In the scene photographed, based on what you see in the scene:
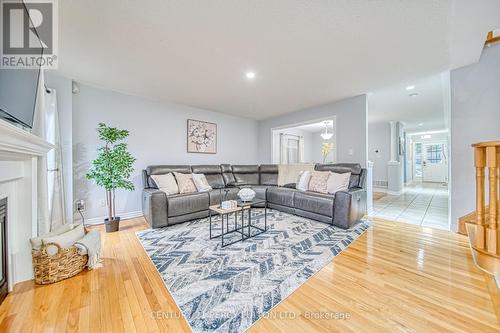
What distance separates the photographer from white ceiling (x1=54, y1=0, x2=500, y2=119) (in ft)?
5.18

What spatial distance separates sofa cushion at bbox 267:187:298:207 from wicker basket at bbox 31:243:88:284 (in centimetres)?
297

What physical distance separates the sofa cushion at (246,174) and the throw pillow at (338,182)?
1898 mm

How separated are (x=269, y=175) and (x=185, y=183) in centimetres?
209

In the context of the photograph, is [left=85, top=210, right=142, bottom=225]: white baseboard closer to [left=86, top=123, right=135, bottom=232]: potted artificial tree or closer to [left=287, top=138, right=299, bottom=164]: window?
[left=86, top=123, right=135, bottom=232]: potted artificial tree

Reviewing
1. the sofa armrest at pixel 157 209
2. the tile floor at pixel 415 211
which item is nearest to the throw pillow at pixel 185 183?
the sofa armrest at pixel 157 209

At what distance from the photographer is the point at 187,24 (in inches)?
68.7

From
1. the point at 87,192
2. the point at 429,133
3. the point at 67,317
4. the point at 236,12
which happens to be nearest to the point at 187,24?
the point at 236,12

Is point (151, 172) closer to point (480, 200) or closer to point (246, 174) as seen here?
point (246, 174)

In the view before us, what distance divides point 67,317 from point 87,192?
96.5 inches

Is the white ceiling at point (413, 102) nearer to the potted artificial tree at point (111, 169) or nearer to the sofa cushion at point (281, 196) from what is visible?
the sofa cushion at point (281, 196)

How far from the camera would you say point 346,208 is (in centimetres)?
279

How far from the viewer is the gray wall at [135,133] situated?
10.1ft

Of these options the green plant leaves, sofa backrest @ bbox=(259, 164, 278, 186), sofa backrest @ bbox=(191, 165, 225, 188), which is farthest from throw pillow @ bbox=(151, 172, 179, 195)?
sofa backrest @ bbox=(259, 164, 278, 186)

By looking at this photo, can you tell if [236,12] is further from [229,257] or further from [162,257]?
[162,257]
